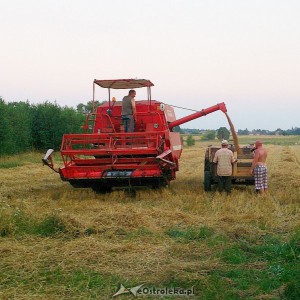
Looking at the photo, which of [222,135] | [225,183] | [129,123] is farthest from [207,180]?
[129,123]

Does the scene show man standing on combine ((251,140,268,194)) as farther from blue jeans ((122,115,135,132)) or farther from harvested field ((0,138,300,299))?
blue jeans ((122,115,135,132))

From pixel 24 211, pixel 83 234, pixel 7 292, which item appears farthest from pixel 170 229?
pixel 7 292

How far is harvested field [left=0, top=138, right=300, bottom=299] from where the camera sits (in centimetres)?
498

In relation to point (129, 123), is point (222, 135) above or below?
below

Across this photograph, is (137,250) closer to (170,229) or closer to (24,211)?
(170,229)

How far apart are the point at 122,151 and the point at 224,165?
250cm

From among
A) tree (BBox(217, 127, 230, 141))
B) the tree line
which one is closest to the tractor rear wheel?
tree (BBox(217, 127, 230, 141))

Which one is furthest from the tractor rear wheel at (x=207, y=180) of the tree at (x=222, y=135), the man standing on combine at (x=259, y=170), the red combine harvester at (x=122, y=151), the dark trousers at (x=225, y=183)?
the tree at (x=222, y=135)

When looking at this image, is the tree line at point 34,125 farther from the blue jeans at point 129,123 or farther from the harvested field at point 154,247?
the harvested field at point 154,247

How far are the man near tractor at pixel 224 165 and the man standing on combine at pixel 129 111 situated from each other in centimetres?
224

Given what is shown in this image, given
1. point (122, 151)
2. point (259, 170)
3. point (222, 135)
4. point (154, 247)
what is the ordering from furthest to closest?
point (222, 135) < point (259, 170) < point (122, 151) < point (154, 247)

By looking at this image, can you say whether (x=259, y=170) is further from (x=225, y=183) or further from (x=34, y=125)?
(x=34, y=125)

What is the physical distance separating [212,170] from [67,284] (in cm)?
774

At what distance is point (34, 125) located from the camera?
32.9m
